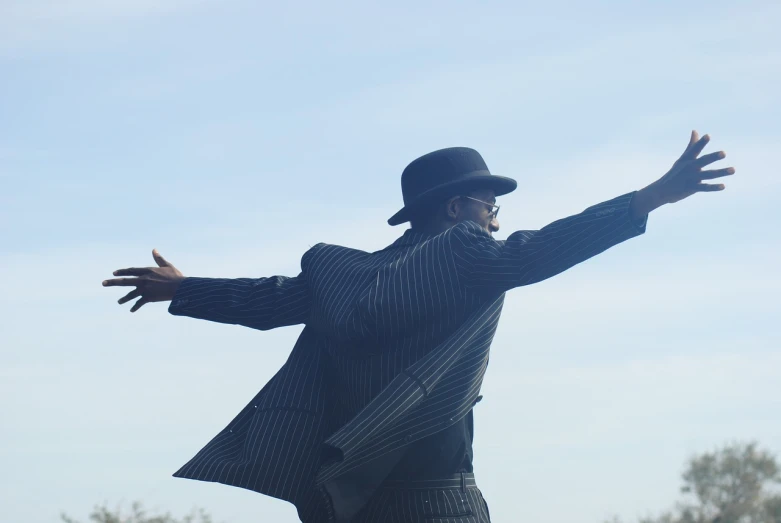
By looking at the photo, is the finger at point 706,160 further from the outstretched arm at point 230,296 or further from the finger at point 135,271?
the finger at point 135,271

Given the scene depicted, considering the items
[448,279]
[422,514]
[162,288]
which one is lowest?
[422,514]

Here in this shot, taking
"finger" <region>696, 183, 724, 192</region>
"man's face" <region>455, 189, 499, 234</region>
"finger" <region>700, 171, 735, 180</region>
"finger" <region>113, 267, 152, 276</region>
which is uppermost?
"man's face" <region>455, 189, 499, 234</region>

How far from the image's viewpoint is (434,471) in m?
3.92

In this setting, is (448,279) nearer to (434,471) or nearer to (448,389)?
(448,389)

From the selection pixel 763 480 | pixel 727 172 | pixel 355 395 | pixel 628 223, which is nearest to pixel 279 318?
pixel 355 395

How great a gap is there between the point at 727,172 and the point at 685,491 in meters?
27.9

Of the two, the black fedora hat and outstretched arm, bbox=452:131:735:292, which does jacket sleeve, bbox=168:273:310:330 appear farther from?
outstretched arm, bbox=452:131:735:292

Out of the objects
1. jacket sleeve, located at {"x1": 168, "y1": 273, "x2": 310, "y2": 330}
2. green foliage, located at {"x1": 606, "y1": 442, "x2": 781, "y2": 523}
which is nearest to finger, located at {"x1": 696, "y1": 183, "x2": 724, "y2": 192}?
jacket sleeve, located at {"x1": 168, "y1": 273, "x2": 310, "y2": 330}

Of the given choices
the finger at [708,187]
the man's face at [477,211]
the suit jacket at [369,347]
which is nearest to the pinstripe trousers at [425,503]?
the suit jacket at [369,347]

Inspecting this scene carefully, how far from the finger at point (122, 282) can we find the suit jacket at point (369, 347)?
381mm

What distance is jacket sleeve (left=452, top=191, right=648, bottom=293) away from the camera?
140 inches

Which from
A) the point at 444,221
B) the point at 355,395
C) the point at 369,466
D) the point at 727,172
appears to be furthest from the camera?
the point at 444,221

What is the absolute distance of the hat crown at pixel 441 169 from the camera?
447 cm

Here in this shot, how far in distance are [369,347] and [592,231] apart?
2.92 feet
